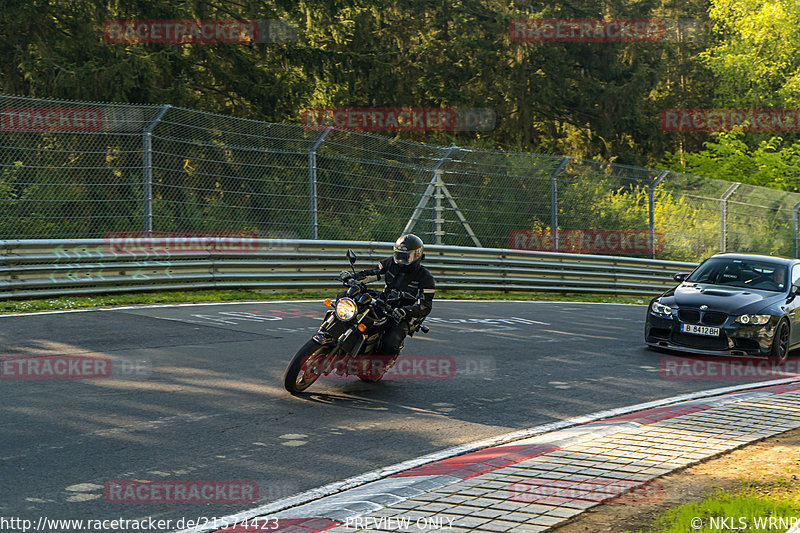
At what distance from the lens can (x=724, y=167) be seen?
132ft

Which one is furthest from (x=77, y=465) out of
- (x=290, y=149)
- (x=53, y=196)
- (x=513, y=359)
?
(x=290, y=149)

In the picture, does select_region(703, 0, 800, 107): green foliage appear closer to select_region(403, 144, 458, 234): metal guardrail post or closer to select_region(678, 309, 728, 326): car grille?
select_region(403, 144, 458, 234): metal guardrail post

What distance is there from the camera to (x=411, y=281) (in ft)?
30.0

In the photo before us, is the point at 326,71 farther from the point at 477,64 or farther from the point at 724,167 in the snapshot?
the point at 724,167

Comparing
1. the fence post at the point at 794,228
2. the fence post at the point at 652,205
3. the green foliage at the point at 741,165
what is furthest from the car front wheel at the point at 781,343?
the green foliage at the point at 741,165

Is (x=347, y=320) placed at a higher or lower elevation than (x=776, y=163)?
lower

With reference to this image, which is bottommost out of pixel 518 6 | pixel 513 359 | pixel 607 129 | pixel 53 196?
pixel 513 359

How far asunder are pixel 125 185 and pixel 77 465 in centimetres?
889

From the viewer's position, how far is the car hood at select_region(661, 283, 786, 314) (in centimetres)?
1157

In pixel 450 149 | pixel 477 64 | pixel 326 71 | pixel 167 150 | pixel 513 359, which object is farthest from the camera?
pixel 477 64

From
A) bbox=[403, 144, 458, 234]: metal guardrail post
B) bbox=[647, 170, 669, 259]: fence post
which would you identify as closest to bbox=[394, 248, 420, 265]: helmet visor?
bbox=[403, 144, 458, 234]: metal guardrail post

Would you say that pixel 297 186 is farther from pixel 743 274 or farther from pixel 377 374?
pixel 377 374

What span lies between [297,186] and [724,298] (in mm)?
7875

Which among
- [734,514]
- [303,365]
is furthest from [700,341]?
[734,514]
